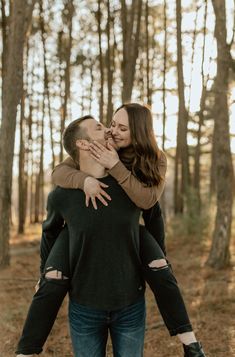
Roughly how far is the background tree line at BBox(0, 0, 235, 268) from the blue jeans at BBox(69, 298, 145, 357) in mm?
6515

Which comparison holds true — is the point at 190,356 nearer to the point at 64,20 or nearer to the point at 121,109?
the point at 121,109

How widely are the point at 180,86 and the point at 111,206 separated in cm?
1185

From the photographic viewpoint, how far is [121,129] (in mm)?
3016

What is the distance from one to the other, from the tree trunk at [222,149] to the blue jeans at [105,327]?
6.50m

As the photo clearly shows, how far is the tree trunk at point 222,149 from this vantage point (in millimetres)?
9016

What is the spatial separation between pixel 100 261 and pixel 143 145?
0.69m

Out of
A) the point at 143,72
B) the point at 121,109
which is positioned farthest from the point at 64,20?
the point at 121,109

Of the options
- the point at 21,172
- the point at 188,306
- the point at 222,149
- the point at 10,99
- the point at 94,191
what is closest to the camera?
the point at 94,191

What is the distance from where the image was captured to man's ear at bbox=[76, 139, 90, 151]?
298 cm

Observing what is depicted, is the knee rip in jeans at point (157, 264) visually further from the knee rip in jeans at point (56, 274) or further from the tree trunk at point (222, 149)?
the tree trunk at point (222, 149)

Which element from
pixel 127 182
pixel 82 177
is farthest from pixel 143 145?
pixel 82 177

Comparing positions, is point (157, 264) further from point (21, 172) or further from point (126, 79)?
point (21, 172)

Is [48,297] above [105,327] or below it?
above

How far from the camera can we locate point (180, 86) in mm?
14289
